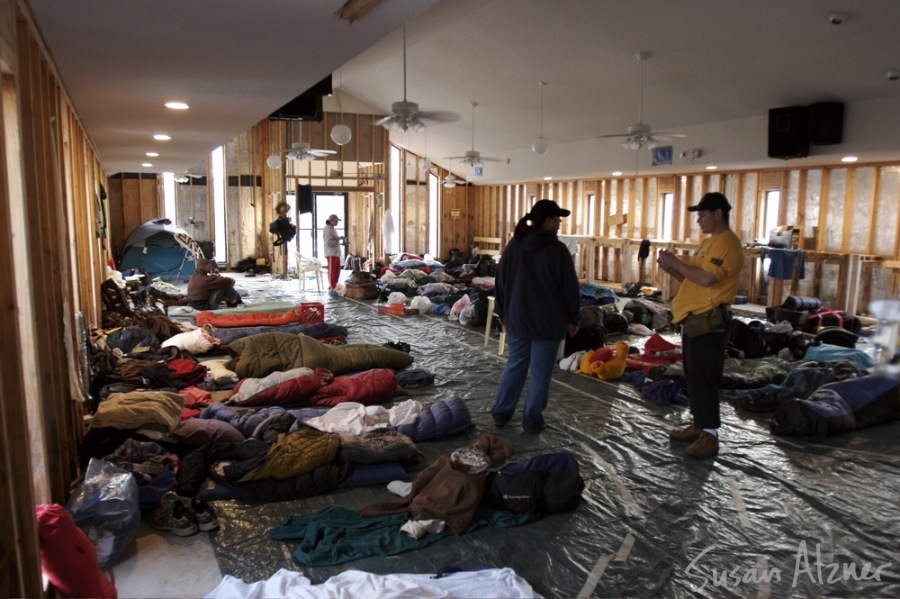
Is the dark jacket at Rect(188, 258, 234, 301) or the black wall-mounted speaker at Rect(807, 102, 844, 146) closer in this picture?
the black wall-mounted speaker at Rect(807, 102, 844, 146)

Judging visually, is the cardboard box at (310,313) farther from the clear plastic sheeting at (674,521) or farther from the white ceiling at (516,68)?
the clear plastic sheeting at (674,521)

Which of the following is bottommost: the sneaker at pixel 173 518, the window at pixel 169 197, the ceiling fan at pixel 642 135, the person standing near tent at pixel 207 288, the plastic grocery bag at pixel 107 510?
the sneaker at pixel 173 518

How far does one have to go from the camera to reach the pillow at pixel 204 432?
3.69 m

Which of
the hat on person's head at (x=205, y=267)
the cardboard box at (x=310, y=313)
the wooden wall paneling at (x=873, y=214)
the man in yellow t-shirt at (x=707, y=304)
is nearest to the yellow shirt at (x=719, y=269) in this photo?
the man in yellow t-shirt at (x=707, y=304)

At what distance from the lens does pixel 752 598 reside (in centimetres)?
255

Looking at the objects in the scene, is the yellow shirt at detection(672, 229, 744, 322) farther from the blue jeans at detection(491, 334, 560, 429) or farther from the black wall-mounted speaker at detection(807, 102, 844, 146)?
the black wall-mounted speaker at detection(807, 102, 844, 146)

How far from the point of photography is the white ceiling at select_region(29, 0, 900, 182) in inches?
116

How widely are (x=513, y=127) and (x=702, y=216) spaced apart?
9491 millimetres

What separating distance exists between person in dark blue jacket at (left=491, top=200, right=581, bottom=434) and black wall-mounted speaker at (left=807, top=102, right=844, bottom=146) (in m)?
5.63

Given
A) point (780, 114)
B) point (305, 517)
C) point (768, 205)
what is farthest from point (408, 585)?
point (768, 205)

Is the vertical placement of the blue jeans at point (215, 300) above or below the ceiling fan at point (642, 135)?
below

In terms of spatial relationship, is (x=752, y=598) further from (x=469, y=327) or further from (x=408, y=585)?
(x=469, y=327)

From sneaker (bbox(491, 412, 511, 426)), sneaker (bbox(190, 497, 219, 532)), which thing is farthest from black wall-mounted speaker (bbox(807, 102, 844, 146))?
sneaker (bbox(190, 497, 219, 532))

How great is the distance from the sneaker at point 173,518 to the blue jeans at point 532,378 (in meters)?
2.16
